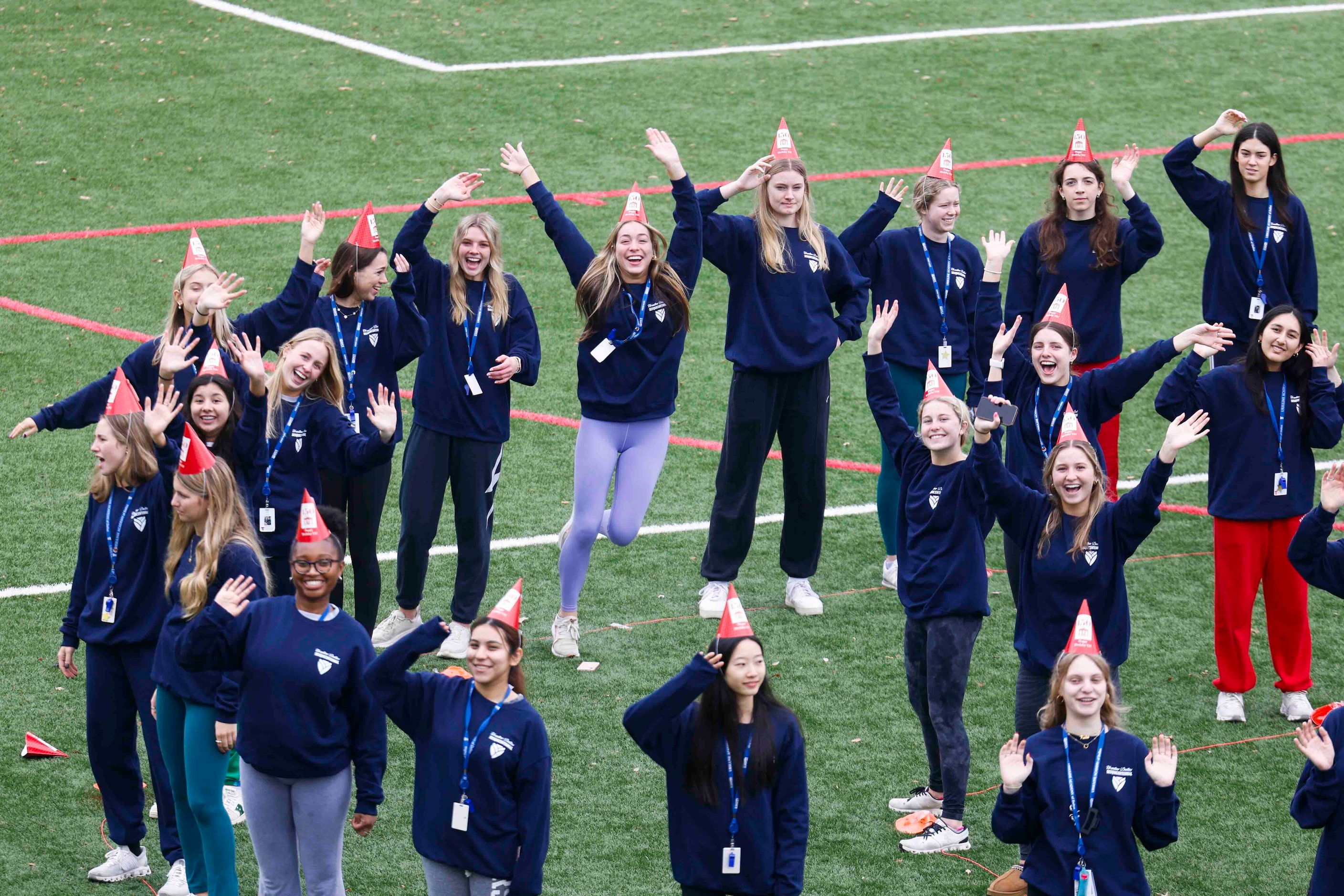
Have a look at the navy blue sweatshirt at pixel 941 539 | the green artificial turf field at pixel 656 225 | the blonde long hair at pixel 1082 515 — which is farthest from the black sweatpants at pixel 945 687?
the blonde long hair at pixel 1082 515

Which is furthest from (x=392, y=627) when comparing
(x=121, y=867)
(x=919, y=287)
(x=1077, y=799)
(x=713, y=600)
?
(x=1077, y=799)

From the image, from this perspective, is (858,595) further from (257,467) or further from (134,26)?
(134,26)

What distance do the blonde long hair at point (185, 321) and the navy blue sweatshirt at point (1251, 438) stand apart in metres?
4.48

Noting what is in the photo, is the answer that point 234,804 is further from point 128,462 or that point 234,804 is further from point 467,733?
point 467,733

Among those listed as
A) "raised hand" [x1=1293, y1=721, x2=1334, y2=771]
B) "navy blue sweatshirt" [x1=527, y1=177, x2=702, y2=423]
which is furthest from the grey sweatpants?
"raised hand" [x1=1293, y1=721, x2=1334, y2=771]

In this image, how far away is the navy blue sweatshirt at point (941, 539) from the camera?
7582mm

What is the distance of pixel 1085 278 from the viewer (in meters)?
10.0

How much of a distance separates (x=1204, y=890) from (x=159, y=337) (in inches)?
210

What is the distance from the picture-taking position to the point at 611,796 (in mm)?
8273

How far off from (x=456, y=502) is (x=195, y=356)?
1.49 m

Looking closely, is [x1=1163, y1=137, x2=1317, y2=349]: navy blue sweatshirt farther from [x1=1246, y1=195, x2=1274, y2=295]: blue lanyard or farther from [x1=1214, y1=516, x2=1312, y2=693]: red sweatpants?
[x1=1214, y1=516, x2=1312, y2=693]: red sweatpants

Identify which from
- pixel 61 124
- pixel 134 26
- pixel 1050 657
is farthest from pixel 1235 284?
pixel 134 26

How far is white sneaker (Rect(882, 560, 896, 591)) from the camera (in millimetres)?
10469

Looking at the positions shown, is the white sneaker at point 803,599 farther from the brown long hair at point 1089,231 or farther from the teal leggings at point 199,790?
the teal leggings at point 199,790
